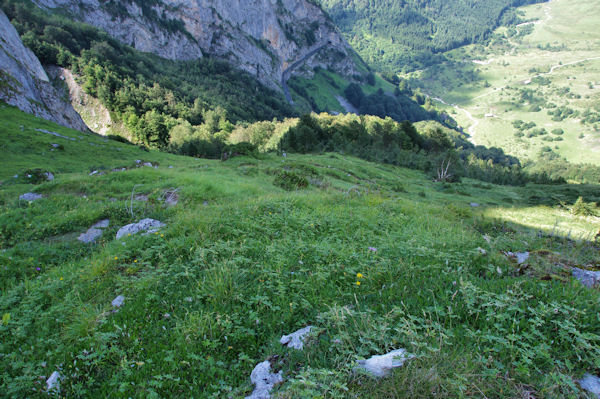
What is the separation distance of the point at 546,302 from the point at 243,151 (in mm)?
39340

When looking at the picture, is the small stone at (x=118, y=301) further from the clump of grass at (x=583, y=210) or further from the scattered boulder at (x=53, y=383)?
the clump of grass at (x=583, y=210)

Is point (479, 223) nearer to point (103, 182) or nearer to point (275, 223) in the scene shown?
point (275, 223)

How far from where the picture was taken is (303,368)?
102 inches

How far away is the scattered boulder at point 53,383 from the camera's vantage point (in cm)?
265

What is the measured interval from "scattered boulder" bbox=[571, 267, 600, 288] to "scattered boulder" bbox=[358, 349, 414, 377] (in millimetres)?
3391

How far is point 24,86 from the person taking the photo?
41.1 meters

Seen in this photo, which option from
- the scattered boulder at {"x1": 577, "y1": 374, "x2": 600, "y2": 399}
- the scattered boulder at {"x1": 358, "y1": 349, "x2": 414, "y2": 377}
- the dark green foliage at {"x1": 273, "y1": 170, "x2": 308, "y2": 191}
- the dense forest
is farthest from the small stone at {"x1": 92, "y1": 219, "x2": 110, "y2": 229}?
the dense forest

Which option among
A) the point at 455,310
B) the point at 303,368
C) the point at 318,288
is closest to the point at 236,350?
the point at 303,368

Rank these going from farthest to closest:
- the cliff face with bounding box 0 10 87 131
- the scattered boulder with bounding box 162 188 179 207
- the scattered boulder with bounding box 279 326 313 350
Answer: the cliff face with bounding box 0 10 87 131, the scattered boulder with bounding box 162 188 179 207, the scattered boulder with bounding box 279 326 313 350

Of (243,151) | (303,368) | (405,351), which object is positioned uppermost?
(405,351)

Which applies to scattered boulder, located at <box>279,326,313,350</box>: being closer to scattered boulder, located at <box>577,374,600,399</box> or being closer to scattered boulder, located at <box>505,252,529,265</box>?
scattered boulder, located at <box>577,374,600,399</box>

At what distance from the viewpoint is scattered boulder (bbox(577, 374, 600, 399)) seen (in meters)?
2.32

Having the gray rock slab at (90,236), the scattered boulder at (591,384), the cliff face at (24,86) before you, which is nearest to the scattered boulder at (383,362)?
the scattered boulder at (591,384)

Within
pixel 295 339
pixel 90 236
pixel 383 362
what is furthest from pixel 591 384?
pixel 90 236
